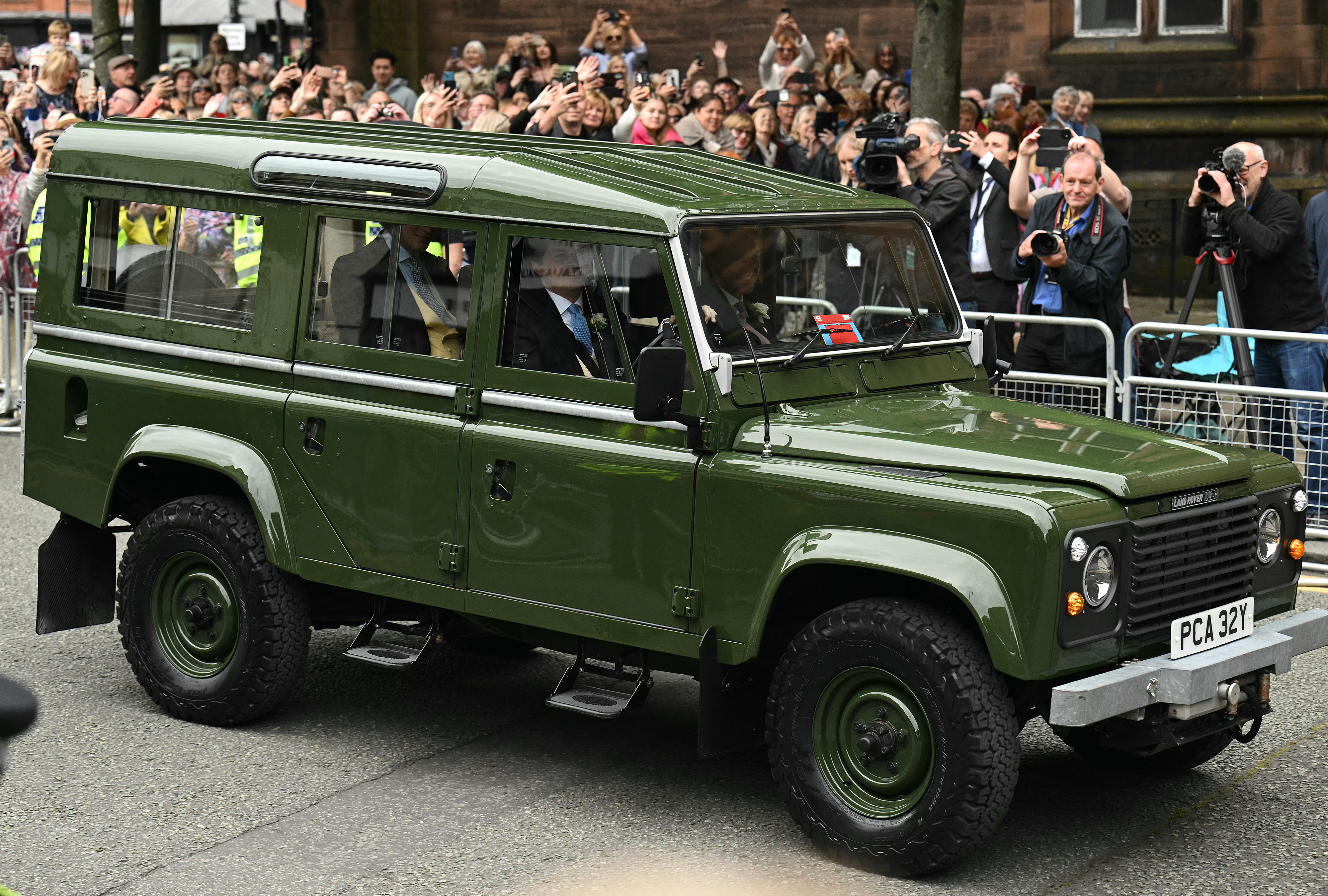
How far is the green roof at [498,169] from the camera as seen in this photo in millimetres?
5785

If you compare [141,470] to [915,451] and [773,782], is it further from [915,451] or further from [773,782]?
[915,451]

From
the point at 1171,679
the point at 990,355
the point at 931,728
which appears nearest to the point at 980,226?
the point at 990,355

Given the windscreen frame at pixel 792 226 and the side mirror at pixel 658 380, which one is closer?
the side mirror at pixel 658 380

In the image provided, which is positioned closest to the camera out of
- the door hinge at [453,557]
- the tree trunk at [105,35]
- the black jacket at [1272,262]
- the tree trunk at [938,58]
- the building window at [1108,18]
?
the door hinge at [453,557]

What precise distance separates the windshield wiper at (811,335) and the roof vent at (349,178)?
4.57 ft

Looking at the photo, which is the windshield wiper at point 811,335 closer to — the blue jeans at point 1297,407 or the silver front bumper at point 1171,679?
the silver front bumper at point 1171,679

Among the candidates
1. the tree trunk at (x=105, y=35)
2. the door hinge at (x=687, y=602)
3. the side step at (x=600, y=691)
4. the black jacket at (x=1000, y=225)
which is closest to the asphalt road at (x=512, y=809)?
the side step at (x=600, y=691)

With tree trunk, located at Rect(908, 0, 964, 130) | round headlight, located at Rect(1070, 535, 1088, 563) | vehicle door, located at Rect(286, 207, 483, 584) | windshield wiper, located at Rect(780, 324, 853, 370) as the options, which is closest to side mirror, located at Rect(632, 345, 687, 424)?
windshield wiper, located at Rect(780, 324, 853, 370)

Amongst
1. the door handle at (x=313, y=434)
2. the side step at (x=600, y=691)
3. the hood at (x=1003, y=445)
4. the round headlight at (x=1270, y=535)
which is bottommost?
the side step at (x=600, y=691)

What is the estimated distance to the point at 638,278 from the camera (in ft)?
18.6

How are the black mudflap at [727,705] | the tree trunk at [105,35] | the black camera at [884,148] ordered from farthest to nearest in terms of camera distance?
the tree trunk at [105,35], the black camera at [884,148], the black mudflap at [727,705]

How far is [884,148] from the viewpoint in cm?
1050

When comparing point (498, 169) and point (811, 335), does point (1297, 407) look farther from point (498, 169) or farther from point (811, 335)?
point (498, 169)

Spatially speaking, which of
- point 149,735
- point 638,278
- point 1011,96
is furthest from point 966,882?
point 1011,96
